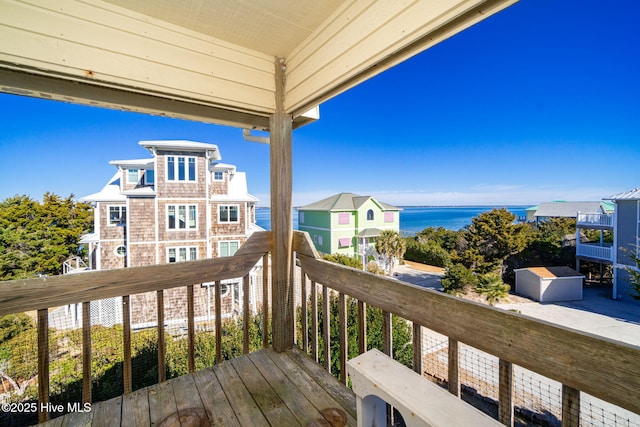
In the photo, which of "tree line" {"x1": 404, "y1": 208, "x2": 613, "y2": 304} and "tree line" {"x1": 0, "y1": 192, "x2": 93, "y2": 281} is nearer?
"tree line" {"x1": 0, "y1": 192, "x2": 93, "y2": 281}

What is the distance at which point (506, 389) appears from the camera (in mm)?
833

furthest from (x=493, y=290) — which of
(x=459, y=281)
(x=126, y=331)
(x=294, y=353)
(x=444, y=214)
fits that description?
(x=444, y=214)

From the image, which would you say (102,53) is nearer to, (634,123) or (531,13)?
(531,13)


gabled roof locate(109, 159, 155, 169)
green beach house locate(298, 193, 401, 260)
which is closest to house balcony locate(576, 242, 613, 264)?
green beach house locate(298, 193, 401, 260)

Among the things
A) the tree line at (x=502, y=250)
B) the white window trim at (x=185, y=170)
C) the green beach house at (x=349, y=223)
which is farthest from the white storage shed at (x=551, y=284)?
the white window trim at (x=185, y=170)

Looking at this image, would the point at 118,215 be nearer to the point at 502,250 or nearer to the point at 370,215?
the point at 370,215

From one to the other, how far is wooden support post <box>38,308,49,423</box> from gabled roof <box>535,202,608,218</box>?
15820mm

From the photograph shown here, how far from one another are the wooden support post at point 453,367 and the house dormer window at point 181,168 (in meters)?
10.6

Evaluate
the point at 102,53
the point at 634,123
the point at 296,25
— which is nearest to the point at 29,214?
the point at 102,53

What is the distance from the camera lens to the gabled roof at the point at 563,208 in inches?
447

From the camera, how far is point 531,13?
8859mm

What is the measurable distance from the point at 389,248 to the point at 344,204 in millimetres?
4618

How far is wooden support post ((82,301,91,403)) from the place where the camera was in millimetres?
1313

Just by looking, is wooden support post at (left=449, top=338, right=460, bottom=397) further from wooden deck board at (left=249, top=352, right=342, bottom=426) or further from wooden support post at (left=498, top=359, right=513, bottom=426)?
wooden deck board at (left=249, top=352, right=342, bottom=426)
